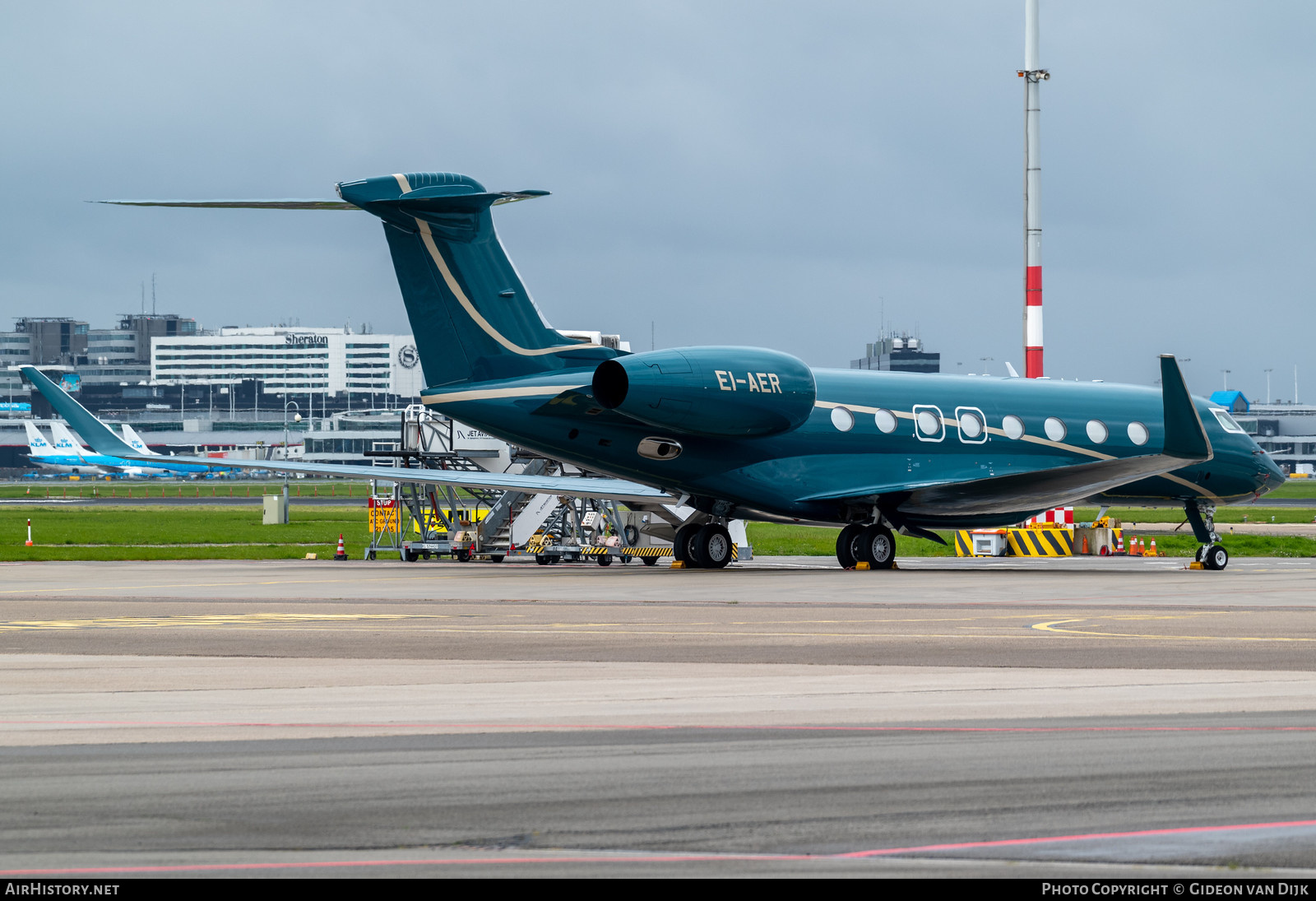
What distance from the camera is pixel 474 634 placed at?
616 inches

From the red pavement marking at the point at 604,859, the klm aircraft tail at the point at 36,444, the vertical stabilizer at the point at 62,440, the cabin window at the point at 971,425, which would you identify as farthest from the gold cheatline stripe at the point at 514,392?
the vertical stabilizer at the point at 62,440

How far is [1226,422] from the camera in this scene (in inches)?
1332

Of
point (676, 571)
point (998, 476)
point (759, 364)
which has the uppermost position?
point (759, 364)

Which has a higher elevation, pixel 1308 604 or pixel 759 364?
pixel 759 364

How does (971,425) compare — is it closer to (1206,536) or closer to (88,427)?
(1206,536)

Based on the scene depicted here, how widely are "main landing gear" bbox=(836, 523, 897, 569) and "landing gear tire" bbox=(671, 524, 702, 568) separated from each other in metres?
3.14

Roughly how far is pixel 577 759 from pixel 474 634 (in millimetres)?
7853

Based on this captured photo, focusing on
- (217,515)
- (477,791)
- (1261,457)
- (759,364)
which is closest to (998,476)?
(759,364)

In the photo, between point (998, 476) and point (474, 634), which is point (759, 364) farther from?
point (474, 634)

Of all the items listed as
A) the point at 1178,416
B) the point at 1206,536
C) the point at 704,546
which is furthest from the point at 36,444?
the point at 1178,416

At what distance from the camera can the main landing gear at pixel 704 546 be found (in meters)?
31.0

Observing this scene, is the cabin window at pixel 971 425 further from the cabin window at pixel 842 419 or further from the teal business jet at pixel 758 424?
the cabin window at pixel 842 419

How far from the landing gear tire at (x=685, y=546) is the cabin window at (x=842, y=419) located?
3.87 meters
